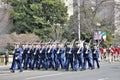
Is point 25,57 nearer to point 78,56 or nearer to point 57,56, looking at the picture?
point 57,56

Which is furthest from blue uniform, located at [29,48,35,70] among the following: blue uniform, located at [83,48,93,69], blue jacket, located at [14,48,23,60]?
blue uniform, located at [83,48,93,69]

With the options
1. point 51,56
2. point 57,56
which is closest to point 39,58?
point 51,56

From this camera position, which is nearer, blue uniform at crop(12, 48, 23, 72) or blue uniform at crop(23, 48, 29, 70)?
blue uniform at crop(12, 48, 23, 72)

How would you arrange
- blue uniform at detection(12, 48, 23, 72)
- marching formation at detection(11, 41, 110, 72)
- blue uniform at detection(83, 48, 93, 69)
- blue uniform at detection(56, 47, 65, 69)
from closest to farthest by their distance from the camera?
blue uniform at detection(12, 48, 23, 72), marching formation at detection(11, 41, 110, 72), blue uniform at detection(56, 47, 65, 69), blue uniform at detection(83, 48, 93, 69)

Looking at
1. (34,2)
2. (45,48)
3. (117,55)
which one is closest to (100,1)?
(34,2)

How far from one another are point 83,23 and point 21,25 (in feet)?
25.4

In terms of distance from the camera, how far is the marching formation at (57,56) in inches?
1086

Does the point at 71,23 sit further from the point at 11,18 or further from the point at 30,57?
the point at 30,57

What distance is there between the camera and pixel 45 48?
28.4 m

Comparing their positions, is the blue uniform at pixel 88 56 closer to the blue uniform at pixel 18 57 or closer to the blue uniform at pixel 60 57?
the blue uniform at pixel 60 57

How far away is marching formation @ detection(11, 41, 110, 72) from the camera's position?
2758 centimetres

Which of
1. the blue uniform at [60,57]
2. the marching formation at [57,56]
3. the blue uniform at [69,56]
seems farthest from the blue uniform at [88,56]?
the blue uniform at [60,57]

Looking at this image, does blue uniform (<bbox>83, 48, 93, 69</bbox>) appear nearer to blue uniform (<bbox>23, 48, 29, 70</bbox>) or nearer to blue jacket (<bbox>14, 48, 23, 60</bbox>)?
blue uniform (<bbox>23, 48, 29, 70</bbox>)

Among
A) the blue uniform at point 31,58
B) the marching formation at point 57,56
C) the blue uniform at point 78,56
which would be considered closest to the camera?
the blue uniform at point 78,56
